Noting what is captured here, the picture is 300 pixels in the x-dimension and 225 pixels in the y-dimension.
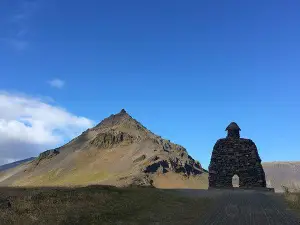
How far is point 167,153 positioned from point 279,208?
93.2 m

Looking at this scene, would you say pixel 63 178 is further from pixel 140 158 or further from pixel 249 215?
pixel 249 215

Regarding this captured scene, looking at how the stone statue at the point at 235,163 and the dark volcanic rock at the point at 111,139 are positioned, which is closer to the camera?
the stone statue at the point at 235,163

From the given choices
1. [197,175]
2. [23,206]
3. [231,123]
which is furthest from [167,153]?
[23,206]

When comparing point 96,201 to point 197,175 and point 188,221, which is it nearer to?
point 188,221

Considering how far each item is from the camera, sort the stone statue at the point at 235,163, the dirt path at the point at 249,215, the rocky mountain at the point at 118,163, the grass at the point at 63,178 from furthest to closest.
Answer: the grass at the point at 63,178
the rocky mountain at the point at 118,163
the stone statue at the point at 235,163
the dirt path at the point at 249,215

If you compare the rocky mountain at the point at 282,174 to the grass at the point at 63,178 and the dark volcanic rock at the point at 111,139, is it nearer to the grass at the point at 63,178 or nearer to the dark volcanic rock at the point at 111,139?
the dark volcanic rock at the point at 111,139

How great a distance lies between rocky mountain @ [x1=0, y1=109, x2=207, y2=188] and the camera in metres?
99.6

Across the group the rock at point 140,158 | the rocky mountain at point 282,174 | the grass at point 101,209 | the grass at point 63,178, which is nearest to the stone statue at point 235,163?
the grass at point 101,209

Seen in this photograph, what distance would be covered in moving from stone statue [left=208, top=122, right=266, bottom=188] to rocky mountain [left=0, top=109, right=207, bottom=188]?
4051 cm

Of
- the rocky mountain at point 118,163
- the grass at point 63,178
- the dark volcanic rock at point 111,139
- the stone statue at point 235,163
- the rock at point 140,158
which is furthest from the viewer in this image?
the dark volcanic rock at point 111,139

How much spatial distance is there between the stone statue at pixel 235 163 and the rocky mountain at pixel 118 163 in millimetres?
40514

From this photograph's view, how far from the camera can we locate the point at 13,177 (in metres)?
137

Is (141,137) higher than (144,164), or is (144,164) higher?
(141,137)

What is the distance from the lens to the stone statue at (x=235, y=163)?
45.5 meters
